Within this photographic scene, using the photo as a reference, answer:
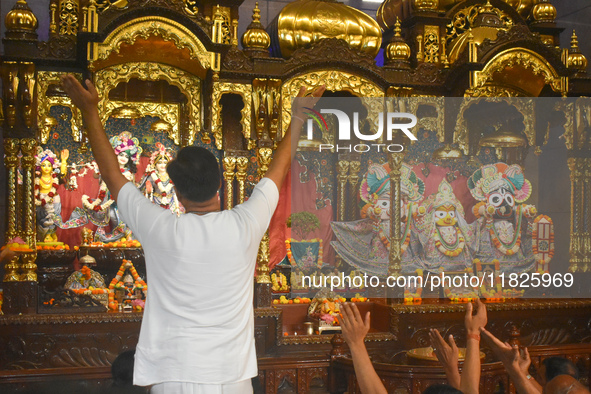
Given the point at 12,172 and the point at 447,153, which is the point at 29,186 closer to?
the point at 12,172

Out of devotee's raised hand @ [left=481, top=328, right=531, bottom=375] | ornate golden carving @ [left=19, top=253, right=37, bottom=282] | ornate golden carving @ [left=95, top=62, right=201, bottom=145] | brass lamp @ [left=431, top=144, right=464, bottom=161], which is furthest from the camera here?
brass lamp @ [left=431, top=144, right=464, bottom=161]

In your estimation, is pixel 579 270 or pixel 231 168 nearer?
pixel 231 168

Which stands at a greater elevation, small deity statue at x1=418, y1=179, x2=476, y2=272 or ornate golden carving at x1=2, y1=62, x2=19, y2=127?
ornate golden carving at x1=2, y1=62, x2=19, y2=127

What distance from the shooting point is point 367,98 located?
712cm

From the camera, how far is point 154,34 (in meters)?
6.32

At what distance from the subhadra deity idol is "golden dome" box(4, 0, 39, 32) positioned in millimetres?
3607

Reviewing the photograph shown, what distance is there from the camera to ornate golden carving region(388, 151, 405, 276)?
7203 mm

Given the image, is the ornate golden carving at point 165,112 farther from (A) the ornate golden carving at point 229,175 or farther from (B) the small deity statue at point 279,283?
(B) the small deity statue at point 279,283

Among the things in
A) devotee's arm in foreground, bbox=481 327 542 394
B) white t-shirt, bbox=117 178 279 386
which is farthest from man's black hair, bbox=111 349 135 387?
devotee's arm in foreground, bbox=481 327 542 394

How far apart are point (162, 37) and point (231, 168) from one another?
1.44 metres

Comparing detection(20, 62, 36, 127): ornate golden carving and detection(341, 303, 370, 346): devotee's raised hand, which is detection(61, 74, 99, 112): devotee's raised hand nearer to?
detection(341, 303, 370, 346): devotee's raised hand

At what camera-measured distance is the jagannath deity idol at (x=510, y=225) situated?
793 cm

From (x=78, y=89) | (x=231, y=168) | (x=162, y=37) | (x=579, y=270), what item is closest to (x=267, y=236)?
(x=231, y=168)

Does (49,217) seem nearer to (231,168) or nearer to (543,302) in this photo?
(231,168)
